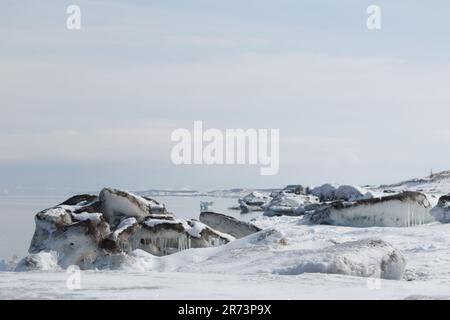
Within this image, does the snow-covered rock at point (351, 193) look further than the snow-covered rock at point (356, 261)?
Yes

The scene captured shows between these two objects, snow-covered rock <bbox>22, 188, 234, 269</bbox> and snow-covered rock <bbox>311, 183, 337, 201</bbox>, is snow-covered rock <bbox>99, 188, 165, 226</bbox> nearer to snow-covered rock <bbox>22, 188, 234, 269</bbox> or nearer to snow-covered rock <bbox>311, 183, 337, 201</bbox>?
snow-covered rock <bbox>22, 188, 234, 269</bbox>

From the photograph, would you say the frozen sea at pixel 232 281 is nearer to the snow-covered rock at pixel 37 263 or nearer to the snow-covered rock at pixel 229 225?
the snow-covered rock at pixel 37 263

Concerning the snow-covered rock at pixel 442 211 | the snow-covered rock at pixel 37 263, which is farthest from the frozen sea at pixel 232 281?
the snow-covered rock at pixel 442 211

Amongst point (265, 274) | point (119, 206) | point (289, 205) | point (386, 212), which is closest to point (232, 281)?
point (265, 274)

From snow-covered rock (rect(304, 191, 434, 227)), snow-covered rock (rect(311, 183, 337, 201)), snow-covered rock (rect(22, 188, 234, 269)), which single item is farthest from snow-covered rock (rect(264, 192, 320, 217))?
snow-covered rock (rect(22, 188, 234, 269))

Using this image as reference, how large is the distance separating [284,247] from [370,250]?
217cm

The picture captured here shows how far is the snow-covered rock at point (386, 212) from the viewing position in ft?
73.9

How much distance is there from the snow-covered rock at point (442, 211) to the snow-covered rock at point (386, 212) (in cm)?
18

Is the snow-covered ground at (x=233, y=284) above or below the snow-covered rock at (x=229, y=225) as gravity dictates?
above

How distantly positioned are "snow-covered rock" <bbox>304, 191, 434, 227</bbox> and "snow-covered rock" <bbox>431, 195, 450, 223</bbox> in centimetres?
18

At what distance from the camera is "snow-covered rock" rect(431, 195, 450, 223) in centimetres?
2265
